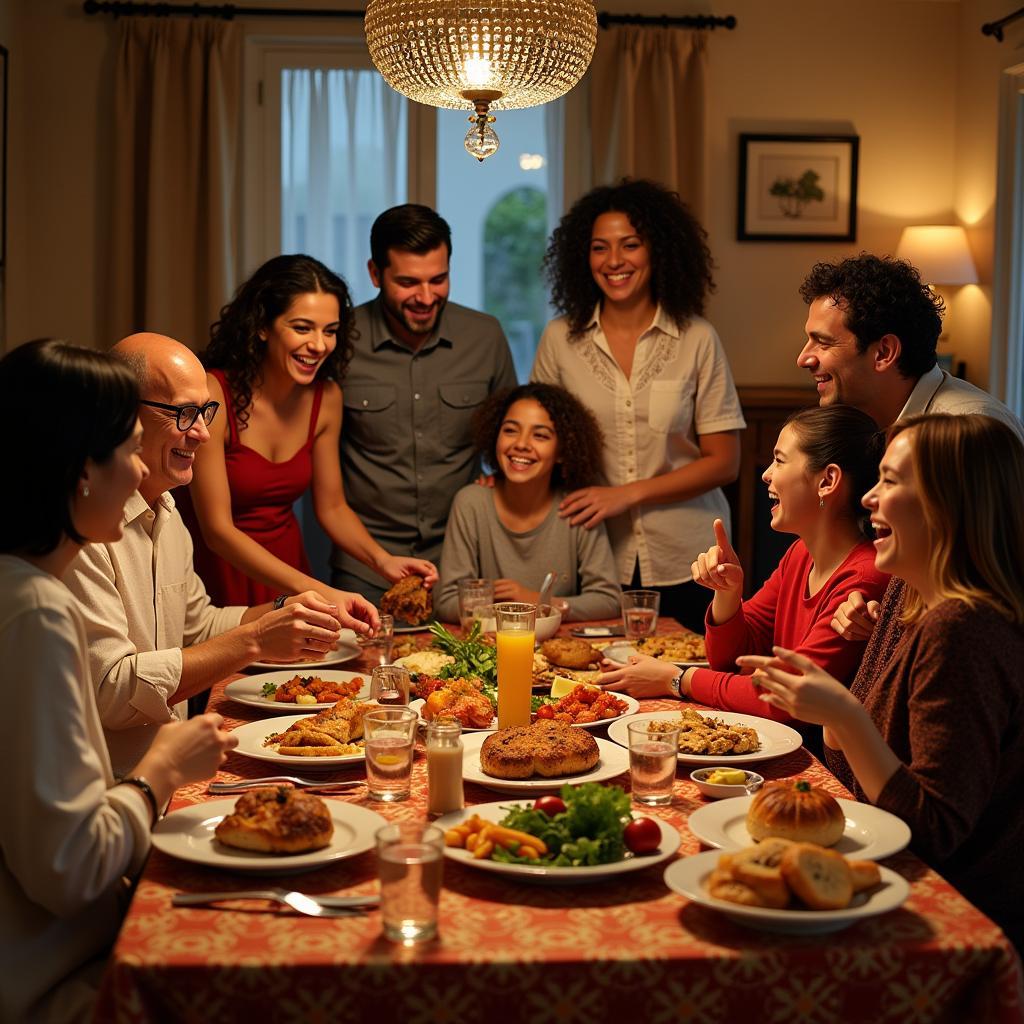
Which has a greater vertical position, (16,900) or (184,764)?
(184,764)

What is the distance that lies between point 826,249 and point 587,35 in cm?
332

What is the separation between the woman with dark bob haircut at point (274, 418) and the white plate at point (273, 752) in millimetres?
1036

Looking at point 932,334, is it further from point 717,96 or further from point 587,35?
point 717,96

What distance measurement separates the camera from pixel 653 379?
12.0 ft

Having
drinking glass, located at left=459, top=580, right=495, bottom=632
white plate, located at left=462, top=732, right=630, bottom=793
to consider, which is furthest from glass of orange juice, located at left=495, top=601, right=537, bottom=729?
drinking glass, located at left=459, top=580, right=495, bottom=632

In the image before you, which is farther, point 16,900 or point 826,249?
point 826,249

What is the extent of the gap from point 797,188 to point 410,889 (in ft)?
16.3

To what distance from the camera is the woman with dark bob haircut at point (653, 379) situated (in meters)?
3.64

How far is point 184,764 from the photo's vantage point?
1607mm

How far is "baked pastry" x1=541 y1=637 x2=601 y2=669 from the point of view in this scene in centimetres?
257

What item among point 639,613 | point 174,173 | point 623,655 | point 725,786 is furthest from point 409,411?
point 174,173

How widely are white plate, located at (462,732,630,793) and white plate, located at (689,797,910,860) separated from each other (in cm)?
22

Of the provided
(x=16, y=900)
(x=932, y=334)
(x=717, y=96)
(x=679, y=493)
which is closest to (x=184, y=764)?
(x=16, y=900)

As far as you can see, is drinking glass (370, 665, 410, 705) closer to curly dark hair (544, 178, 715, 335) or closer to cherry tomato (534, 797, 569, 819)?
cherry tomato (534, 797, 569, 819)
